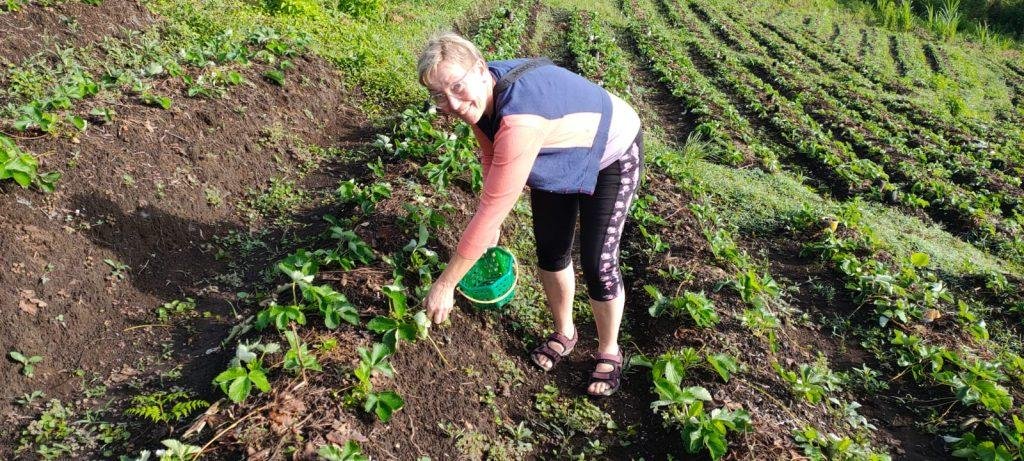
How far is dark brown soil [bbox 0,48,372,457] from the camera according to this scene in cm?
295

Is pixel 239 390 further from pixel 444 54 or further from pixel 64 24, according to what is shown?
pixel 64 24

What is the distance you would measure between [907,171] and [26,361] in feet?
27.1

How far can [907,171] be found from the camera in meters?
7.44

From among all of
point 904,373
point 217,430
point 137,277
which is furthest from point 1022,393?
point 137,277

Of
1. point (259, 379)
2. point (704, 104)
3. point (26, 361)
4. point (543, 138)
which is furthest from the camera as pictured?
point (704, 104)

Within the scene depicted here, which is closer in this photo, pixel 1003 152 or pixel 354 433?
pixel 354 433

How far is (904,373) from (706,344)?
50.2 inches

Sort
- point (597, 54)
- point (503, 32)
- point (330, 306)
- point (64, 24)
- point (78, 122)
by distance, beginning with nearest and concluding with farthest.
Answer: point (330, 306), point (78, 122), point (64, 24), point (503, 32), point (597, 54)

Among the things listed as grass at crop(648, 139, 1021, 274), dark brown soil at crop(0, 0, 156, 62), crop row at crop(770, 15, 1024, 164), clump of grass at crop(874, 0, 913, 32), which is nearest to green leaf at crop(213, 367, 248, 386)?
dark brown soil at crop(0, 0, 156, 62)

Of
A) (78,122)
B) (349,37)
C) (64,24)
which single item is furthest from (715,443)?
(349,37)

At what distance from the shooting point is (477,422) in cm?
296

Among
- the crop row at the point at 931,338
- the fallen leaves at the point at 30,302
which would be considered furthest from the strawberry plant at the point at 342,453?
the crop row at the point at 931,338

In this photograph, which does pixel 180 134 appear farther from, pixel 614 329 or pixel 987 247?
pixel 987 247

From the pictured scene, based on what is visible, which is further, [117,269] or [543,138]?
[117,269]
